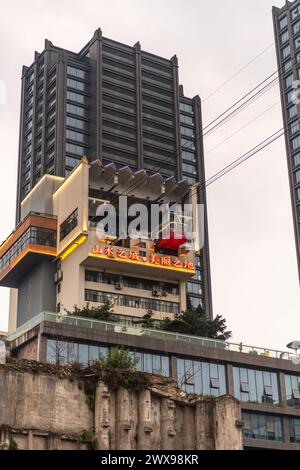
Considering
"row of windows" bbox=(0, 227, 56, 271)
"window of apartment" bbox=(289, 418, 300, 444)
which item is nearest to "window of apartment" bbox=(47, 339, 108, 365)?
"window of apartment" bbox=(289, 418, 300, 444)

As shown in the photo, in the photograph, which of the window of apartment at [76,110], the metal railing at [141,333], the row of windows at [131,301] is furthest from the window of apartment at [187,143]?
the metal railing at [141,333]

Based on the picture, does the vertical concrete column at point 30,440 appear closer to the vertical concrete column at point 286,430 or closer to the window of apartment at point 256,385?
the window of apartment at point 256,385

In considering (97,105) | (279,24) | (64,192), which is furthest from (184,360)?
(279,24)

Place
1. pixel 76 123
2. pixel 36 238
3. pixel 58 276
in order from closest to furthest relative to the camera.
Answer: pixel 58 276 < pixel 36 238 < pixel 76 123

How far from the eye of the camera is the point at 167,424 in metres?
45.5

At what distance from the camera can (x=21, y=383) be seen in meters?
42.7

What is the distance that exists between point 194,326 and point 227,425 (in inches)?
2145

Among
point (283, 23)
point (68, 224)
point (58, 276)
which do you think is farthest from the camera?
point (283, 23)

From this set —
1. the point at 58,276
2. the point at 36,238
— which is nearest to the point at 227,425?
the point at 58,276

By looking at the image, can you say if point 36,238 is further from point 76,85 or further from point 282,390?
point 76,85

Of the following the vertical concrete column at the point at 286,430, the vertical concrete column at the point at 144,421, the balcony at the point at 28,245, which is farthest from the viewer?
the balcony at the point at 28,245

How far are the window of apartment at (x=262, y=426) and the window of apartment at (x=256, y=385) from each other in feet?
7.92

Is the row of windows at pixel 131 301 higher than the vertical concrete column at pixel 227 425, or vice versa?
the row of windows at pixel 131 301

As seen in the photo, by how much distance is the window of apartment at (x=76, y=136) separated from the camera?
152 m
